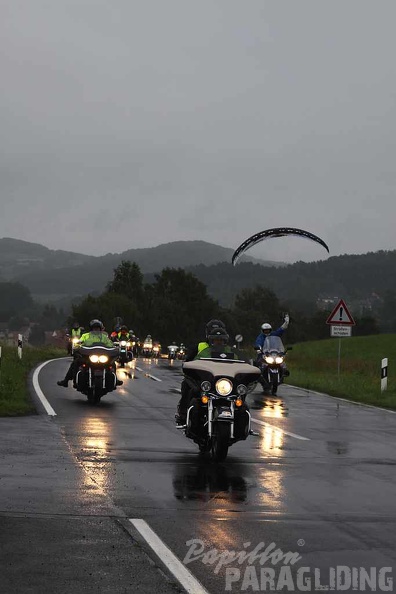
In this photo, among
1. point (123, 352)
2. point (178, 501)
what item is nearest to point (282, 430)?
point (178, 501)

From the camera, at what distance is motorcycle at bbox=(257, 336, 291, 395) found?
26.8 metres

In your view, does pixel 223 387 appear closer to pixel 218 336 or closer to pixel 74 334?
pixel 218 336

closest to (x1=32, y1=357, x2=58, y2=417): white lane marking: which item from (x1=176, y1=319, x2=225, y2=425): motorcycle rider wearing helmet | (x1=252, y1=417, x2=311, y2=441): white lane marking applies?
(x1=252, y1=417, x2=311, y2=441): white lane marking

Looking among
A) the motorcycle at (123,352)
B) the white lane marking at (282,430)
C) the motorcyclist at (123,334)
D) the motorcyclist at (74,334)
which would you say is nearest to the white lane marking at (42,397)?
the white lane marking at (282,430)

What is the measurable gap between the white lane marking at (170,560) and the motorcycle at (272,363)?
18.5m

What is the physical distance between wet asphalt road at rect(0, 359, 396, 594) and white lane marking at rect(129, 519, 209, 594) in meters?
0.06

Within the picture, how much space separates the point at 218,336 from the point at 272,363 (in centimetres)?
1315

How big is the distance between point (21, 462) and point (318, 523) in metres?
4.23

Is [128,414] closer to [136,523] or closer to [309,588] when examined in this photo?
[136,523]

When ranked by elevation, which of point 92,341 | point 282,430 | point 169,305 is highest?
point 169,305

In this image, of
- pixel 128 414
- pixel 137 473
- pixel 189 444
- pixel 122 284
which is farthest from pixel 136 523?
pixel 122 284

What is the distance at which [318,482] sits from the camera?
1123 cm

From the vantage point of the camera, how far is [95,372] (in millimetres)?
21109

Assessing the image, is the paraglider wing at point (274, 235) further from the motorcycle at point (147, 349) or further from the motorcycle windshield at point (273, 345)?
the motorcycle at point (147, 349)
